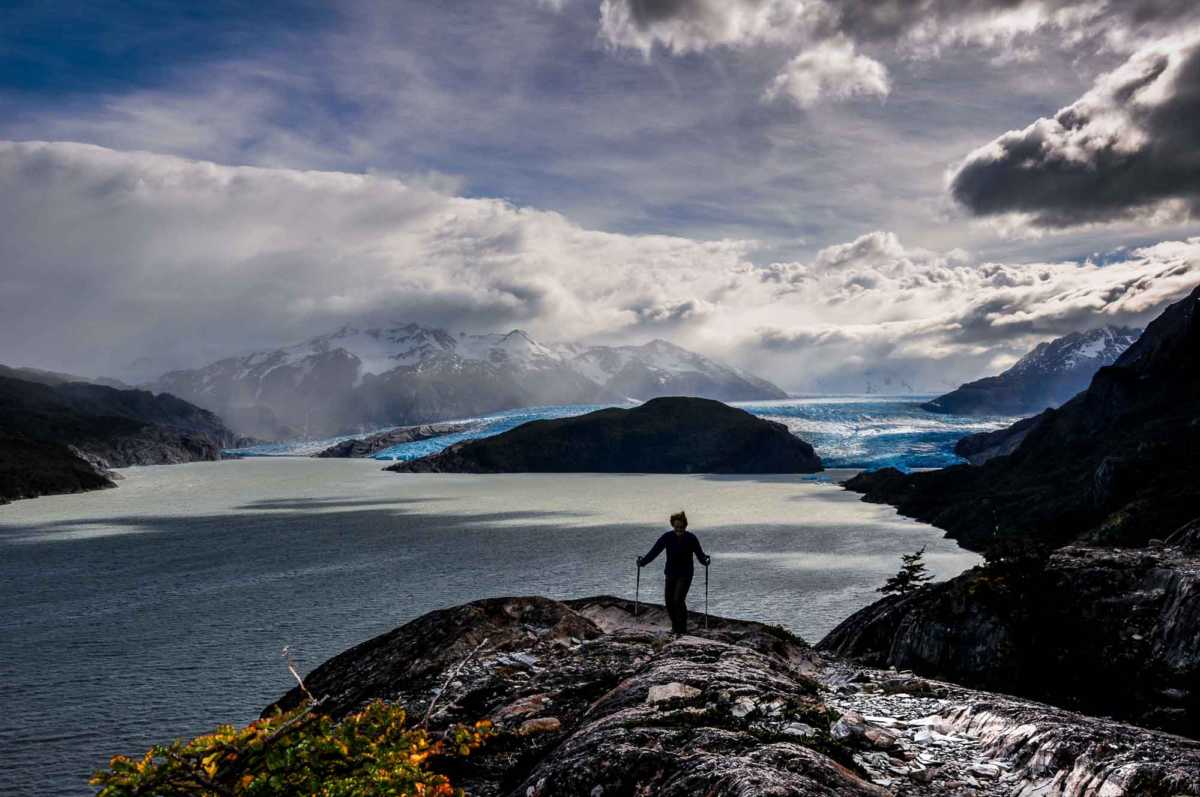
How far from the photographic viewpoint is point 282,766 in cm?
766

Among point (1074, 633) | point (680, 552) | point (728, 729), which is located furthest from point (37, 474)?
point (728, 729)

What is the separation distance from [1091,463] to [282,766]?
386 feet

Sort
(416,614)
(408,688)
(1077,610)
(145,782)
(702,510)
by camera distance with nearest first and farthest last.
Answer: (145,782) < (408,688) < (1077,610) < (416,614) < (702,510)

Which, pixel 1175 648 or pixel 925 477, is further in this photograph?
pixel 925 477

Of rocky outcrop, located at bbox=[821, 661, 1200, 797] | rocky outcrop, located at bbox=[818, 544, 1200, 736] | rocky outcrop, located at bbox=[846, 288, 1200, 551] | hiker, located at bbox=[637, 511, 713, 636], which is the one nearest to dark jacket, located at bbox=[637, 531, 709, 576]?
hiker, located at bbox=[637, 511, 713, 636]

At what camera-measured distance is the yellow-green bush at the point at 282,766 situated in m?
6.93

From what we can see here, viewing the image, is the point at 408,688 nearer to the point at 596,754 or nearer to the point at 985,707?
the point at 596,754

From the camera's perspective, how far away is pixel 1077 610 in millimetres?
22406

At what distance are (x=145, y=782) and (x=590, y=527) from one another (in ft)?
343

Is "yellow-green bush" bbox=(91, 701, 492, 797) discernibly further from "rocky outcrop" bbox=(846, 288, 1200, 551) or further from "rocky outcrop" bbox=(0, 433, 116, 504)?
"rocky outcrop" bbox=(0, 433, 116, 504)

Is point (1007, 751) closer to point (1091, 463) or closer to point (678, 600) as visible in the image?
point (678, 600)

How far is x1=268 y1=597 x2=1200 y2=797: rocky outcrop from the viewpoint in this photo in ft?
26.2

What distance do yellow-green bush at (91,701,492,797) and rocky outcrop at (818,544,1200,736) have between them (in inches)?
701

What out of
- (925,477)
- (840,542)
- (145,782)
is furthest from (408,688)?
(925,477)
